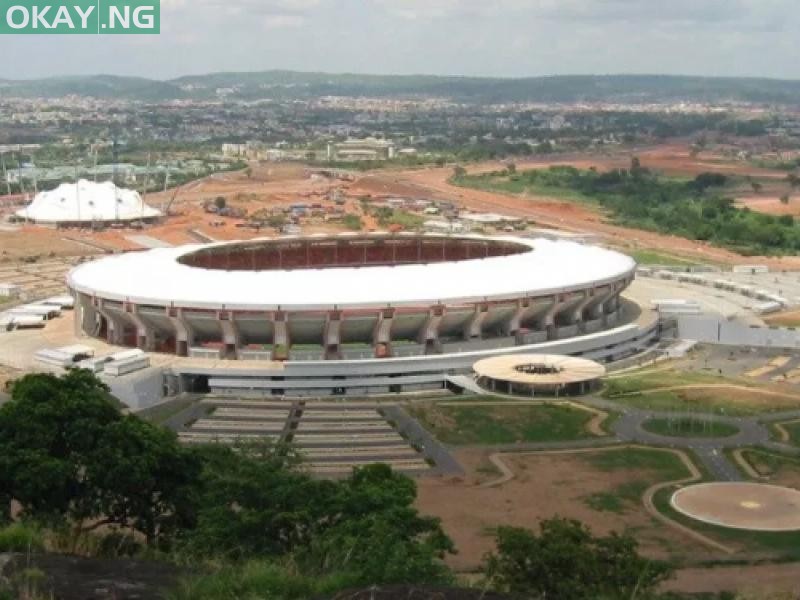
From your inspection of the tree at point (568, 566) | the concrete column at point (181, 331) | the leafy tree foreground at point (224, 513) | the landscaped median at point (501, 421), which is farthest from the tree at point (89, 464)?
the concrete column at point (181, 331)

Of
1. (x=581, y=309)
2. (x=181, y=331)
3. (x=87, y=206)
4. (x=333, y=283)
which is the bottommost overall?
(x=87, y=206)

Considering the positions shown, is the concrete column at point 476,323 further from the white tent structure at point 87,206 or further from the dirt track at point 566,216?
the white tent structure at point 87,206

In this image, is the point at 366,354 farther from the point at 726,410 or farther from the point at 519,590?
the point at 519,590

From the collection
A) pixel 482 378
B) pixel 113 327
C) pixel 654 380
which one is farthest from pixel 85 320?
pixel 654 380

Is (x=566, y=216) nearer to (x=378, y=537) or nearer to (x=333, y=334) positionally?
(x=333, y=334)

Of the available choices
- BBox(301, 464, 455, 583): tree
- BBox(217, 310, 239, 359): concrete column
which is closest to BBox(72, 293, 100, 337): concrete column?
BBox(217, 310, 239, 359): concrete column

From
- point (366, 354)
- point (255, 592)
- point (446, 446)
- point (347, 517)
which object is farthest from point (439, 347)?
point (255, 592)

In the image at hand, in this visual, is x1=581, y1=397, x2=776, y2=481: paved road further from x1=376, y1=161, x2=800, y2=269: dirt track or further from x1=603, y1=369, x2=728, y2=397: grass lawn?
x1=376, y1=161, x2=800, y2=269: dirt track
